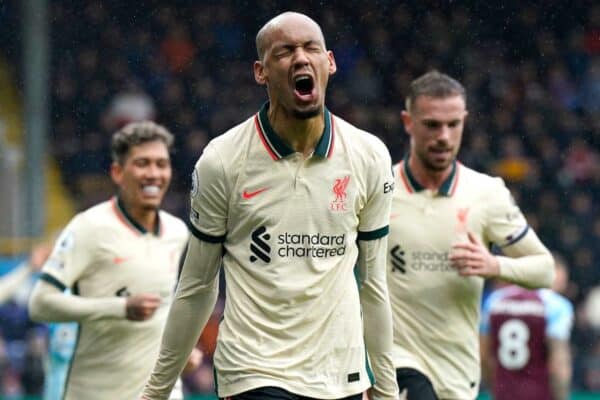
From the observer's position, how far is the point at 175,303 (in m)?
5.15

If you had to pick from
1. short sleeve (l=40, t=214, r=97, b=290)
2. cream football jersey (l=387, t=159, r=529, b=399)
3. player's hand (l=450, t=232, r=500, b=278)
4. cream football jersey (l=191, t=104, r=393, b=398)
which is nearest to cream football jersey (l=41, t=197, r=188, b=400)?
short sleeve (l=40, t=214, r=97, b=290)

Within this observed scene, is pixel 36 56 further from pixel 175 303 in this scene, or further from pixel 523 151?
pixel 175 303

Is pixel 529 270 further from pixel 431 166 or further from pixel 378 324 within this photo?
pixel 378 324

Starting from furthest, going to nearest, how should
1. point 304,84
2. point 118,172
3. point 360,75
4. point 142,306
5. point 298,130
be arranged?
point 360,75 → point 118,172 → point 142,306 → point 298,130 → point 304,84

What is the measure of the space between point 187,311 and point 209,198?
490 millimetres

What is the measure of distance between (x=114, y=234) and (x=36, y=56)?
397 inches

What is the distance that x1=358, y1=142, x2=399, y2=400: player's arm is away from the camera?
5008mm

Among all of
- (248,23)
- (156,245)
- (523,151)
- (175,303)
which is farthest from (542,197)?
(175,303)

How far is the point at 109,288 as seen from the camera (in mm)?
6844

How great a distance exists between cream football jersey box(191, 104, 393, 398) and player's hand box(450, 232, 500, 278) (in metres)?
1.33

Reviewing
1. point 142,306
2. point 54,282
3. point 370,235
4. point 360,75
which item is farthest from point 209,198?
point 360,75

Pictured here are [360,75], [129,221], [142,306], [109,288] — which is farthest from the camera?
[360,75]

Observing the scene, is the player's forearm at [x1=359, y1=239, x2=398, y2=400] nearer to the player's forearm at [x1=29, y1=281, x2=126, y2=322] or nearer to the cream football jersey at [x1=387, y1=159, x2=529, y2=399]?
the cream football jersey at [x1=387, y1=159, x2=529, y2=399]

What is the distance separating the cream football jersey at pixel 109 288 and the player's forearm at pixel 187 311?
1.53 m
